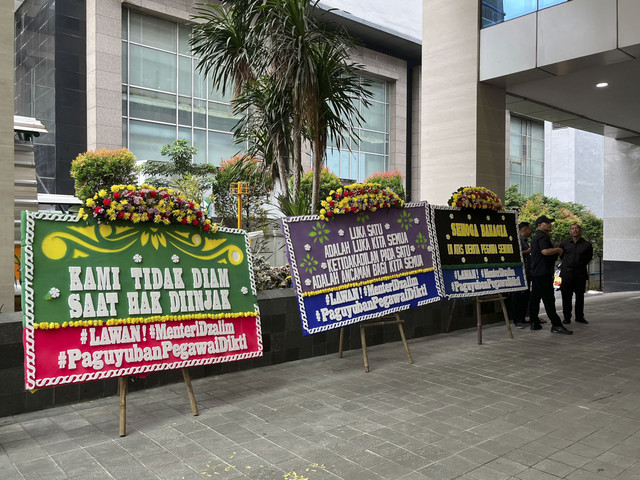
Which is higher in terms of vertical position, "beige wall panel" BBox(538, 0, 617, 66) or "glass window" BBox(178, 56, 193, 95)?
"glass window" BBox(178, 56, 193, 95)

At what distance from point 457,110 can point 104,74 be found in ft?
70.7

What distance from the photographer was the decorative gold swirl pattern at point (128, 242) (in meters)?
4.08

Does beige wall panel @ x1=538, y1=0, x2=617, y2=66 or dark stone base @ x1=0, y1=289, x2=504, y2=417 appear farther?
beige wall panel @ x1=538, y1=0, x2=617, y2=66

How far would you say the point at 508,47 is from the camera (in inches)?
395

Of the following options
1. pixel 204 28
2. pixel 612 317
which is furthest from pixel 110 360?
pixel 612 317

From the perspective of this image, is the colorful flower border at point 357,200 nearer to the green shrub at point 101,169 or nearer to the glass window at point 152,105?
the green shrub at point 101,169

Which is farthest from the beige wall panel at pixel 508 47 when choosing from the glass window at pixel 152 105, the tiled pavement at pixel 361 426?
the glass window at pixel 152 105

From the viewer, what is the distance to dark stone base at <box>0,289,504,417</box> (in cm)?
444

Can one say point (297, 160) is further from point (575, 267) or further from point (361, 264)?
point (575, 267)

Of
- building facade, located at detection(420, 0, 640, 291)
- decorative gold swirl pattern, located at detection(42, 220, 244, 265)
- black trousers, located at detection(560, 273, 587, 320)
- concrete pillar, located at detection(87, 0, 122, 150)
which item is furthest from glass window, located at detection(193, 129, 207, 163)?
decorative gold swirl pattern, located at detection(42, 220, 244, 265)

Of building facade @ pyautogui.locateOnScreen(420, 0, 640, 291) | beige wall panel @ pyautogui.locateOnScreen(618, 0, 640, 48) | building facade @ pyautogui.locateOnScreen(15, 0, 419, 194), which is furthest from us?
building facade @ pyautogui.locateOnScreen(15, 0, 419, 194)

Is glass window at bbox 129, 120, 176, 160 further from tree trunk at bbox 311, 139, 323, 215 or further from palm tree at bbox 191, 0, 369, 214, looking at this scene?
tree trunk at bbox 311, 139, 323, 215

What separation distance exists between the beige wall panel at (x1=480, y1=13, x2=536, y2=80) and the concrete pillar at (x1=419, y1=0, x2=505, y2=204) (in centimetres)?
20

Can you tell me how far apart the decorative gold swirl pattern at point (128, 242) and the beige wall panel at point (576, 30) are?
735 cm
